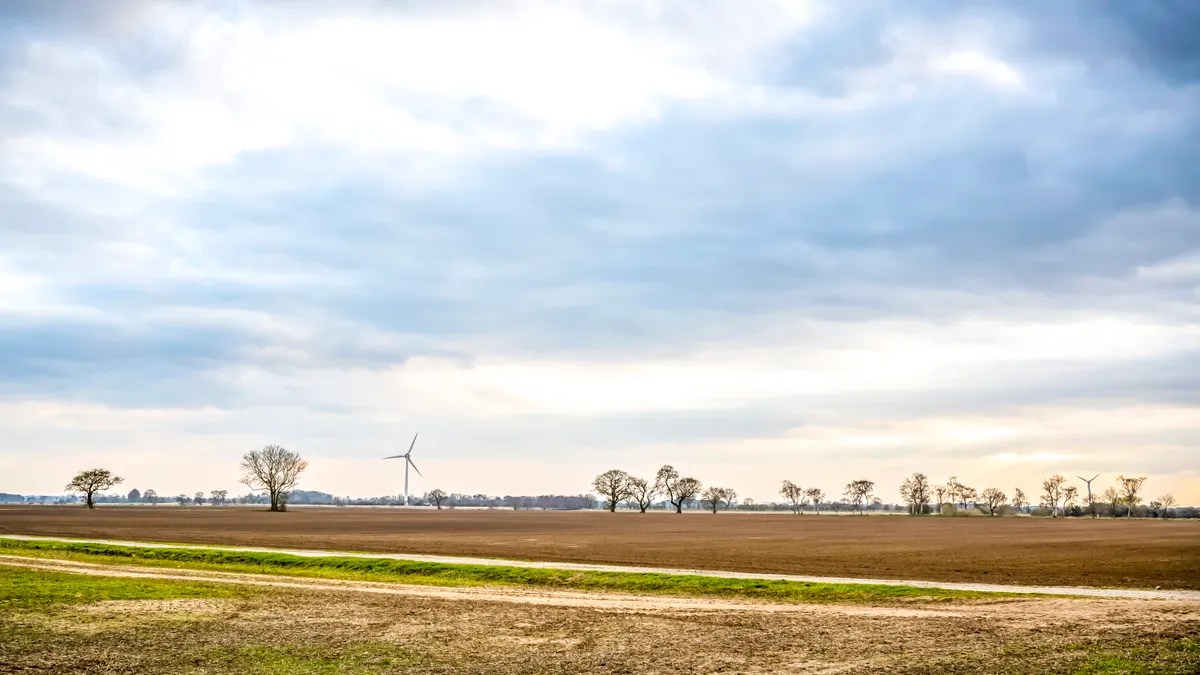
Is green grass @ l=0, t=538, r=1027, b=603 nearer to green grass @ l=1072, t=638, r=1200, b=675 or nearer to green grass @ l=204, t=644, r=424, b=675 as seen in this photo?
green grass @ l=1072, t=638, r=1200, b=675

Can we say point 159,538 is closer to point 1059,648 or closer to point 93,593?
point 93,593

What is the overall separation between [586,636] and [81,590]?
20009 mm

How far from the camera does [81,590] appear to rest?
3409 centimetres

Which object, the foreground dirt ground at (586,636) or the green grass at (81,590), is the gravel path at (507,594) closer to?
the foreground dirt ground at (586,636)

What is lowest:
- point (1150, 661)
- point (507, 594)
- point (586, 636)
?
point (507, 594)

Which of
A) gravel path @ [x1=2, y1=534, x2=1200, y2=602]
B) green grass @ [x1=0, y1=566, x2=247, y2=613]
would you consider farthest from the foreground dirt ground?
gravel path @ [x1=2, y1=534, x2=1200, y2=602]

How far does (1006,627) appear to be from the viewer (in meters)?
27.7

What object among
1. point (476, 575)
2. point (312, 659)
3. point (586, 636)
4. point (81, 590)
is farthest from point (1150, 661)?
point (81, 590)

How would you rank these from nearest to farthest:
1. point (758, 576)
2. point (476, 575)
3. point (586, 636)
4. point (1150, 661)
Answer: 1. point (1150, 661)
2. point (586, 636)
3. point (758, 576)
4. point (476, 575)

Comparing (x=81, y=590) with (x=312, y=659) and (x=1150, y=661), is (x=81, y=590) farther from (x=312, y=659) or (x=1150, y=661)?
(x=1150, y=661)

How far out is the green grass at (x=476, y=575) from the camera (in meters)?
38.0

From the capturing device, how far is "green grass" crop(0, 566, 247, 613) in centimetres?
3102

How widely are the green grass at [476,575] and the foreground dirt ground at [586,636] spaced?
317cm

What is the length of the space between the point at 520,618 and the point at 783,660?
10349 millimetres
